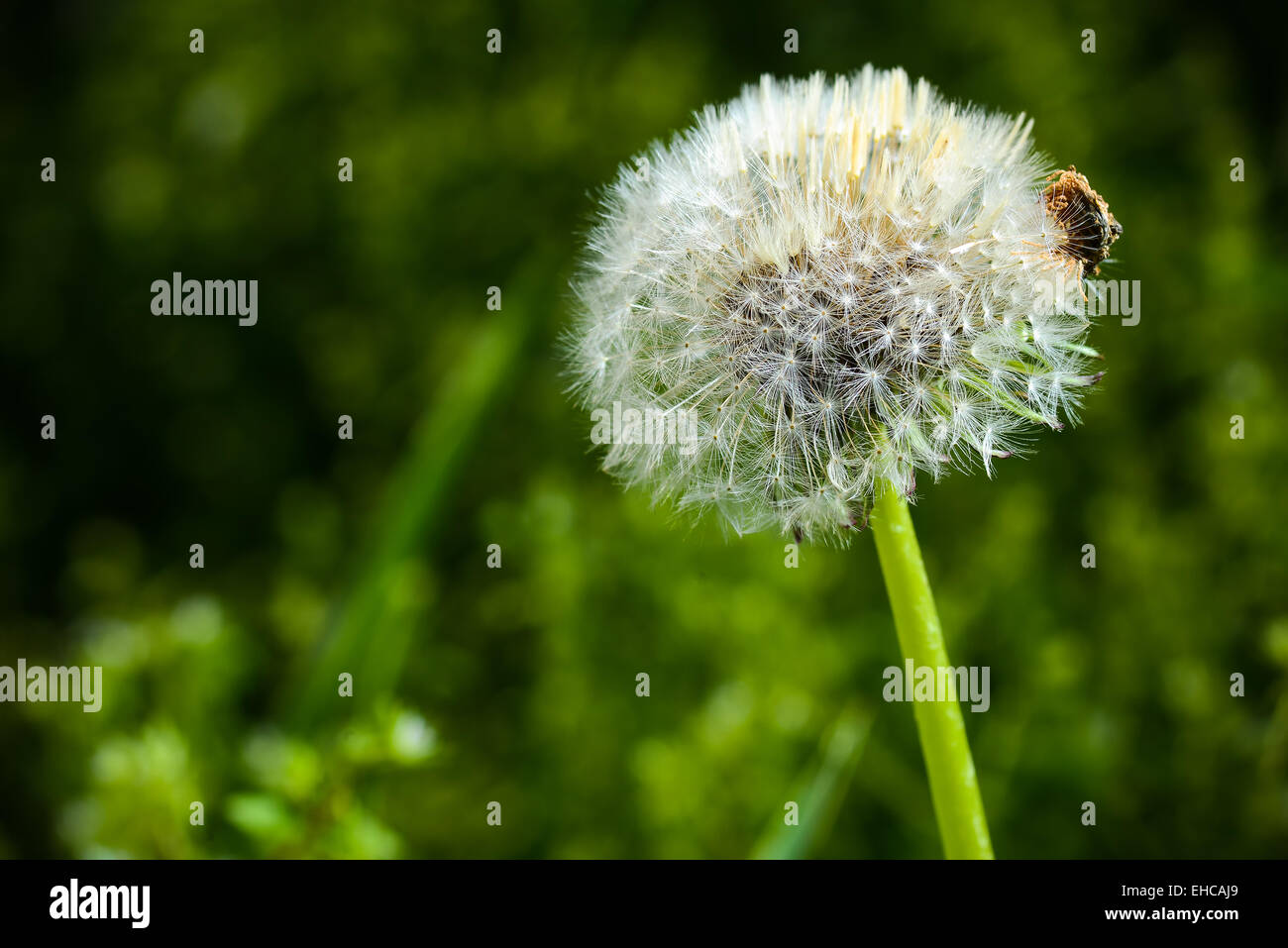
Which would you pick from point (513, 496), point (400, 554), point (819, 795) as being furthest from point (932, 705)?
point (513, 496)

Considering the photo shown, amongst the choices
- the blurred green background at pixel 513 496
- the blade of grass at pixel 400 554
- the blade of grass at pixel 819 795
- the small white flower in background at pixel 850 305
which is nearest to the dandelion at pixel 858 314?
the small white flower in background at pixel 850 305

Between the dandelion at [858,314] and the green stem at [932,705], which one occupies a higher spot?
the dandelion at [858,314]

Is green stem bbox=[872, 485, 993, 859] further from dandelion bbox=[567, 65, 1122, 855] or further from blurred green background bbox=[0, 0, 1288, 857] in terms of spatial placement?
blurred green background bbox=[0, 0, 1288, 857]

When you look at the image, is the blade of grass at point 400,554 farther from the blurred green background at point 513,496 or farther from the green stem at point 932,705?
the green stem at point 932,705

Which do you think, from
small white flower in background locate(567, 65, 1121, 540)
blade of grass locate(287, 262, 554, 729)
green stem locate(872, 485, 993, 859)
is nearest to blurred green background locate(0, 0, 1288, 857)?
blade of grass locate(287, 262, 554, 729)

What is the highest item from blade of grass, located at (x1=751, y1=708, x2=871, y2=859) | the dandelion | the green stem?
the dandelion

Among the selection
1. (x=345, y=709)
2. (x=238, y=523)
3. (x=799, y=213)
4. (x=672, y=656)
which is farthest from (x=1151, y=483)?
(x=238, y=523)

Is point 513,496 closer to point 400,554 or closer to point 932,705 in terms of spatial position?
point 400,554
